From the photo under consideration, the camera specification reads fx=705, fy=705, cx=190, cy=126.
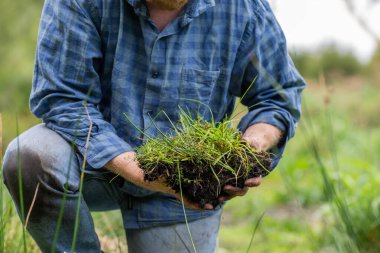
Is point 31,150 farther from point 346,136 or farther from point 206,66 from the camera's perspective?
point 346,136

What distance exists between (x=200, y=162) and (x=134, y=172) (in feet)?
0.86

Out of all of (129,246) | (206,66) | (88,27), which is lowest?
(129,246)

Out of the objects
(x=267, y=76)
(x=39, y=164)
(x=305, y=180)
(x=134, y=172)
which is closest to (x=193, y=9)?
(x=267, y=76)

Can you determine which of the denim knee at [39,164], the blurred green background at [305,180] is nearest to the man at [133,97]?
the denim knee at [39,164]

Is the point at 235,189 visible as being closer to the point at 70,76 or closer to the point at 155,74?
the point at 155,74

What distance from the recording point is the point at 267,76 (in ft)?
8.93

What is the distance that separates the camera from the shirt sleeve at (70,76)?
247 cm

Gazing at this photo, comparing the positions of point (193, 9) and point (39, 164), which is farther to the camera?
point (193, 9)

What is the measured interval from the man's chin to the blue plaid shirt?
1.9 inches

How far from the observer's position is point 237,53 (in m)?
2.77

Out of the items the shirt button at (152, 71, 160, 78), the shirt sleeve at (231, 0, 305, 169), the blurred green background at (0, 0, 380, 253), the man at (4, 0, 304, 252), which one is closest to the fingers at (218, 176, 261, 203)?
the man at (4, 0, 304, 252)

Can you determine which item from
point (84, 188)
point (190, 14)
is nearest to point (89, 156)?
point (84, 188)

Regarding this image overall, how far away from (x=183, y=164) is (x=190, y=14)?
0.67 metres

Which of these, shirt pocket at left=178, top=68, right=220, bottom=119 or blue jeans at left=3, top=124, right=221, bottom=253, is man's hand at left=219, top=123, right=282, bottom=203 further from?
blue jeans at left=3, top=124, right=221, bottom=253
